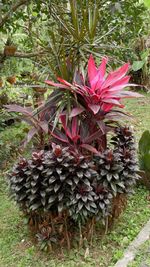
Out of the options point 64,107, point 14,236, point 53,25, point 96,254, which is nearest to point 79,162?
point 64,107

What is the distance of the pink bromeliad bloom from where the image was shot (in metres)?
2.79

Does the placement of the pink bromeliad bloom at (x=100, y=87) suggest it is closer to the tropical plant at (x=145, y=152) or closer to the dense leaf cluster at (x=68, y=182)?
the dense leaf cluster at (x=68, y=182)

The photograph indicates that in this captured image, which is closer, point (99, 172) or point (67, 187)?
point (67, 187)

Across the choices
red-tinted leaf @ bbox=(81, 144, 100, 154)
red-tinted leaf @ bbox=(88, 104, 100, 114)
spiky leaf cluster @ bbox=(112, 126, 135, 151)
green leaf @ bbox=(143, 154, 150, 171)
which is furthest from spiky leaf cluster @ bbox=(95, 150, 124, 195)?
green leaf @ bbox=(143, 154, 150, 171)

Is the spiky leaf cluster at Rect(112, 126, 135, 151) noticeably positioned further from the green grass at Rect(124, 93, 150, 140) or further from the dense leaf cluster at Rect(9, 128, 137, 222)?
the green grass at Rect(124, 93, 150, 140)

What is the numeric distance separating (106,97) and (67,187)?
71 cm

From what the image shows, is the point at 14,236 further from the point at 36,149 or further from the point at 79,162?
the point at 79,162

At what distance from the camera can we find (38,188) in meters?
2.78

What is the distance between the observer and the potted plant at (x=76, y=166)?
273cm

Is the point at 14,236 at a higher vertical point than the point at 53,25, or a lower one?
lower

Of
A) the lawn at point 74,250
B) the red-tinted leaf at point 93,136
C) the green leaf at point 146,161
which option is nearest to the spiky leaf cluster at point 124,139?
the lawn at point 74,250

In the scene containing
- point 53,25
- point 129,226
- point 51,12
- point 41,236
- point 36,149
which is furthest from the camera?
point 53,25

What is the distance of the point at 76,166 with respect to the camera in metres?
2.72

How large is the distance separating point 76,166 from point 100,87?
605mm
